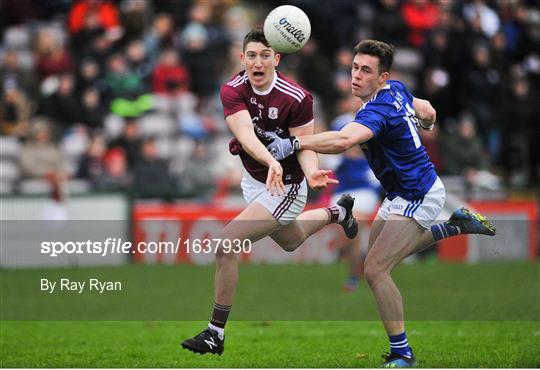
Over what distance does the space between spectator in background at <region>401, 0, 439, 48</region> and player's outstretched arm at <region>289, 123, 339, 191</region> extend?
43.5ft

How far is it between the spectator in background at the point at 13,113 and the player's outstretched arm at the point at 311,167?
10855mm

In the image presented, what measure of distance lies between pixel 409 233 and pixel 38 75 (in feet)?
42.5

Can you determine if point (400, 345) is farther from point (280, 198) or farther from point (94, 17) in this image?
point (94, 17)

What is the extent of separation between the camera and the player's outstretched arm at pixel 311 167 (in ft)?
30.2

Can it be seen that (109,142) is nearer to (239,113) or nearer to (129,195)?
(129,195)

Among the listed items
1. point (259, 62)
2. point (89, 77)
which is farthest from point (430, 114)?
point (89, 77)

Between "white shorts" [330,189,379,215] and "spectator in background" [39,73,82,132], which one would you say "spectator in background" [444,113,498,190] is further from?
"spectator in background" [39,73,82,132]

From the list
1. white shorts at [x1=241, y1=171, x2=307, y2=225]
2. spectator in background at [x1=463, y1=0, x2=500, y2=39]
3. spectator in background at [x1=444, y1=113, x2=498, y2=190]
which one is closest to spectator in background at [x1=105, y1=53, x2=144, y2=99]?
spectator in background at [x1=444, y1=113, x2=498, y2=190]

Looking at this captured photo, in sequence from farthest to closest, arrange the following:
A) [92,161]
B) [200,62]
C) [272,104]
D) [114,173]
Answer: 1. [200,62]
2. [92,161]
3. [114,173]
4. [272,104]

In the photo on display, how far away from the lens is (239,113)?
973cm

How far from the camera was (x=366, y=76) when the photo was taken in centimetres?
954

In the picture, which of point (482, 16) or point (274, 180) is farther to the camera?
point (482, 16)

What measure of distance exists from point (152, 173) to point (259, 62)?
397 inches

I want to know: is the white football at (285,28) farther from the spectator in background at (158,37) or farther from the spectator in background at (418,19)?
the spectator in background at (418,19)
